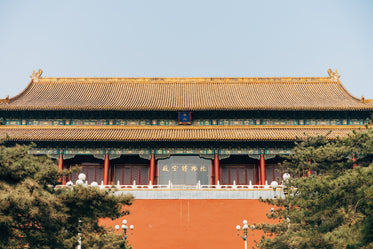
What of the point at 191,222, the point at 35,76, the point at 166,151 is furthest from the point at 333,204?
the point at 35,76

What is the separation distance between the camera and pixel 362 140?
13.6 meters

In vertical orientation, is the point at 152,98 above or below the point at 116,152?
above

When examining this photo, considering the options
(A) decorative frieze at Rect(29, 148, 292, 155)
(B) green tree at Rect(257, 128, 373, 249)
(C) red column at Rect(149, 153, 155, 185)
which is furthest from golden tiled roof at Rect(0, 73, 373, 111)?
(B) green tree at Rect(257, 128, 373, 249)

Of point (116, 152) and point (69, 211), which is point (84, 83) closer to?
point (116, 152)

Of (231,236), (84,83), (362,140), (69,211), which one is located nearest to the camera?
(69,211)

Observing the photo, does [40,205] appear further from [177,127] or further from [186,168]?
[177,127]

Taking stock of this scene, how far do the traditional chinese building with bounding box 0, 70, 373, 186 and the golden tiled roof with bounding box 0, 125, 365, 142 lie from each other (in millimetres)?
54

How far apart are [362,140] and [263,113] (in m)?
12.0

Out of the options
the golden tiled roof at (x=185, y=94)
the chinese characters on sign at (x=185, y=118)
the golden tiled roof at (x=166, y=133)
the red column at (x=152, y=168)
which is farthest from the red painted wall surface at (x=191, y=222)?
the golden tiled roof at (x=185, y=94)

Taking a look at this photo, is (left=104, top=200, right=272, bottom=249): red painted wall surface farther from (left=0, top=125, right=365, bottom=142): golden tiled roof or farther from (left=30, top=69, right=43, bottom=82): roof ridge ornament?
(left=30, top=69, right=43, bottom=82): roof ridge ornament

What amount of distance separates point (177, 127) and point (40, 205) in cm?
1461

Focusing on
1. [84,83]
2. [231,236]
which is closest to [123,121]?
[84,83]

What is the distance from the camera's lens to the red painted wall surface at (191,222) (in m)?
20.0

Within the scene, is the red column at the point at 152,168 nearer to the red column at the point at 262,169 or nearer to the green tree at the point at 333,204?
the red column at the point at 262,169
